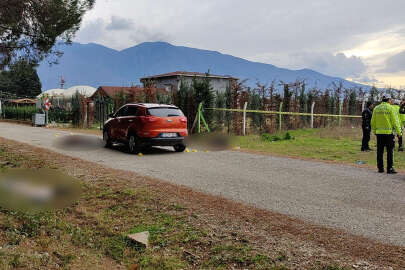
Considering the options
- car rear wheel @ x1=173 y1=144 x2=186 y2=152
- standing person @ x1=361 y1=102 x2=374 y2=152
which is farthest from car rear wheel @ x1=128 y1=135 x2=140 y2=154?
standing person @ x1=361 y1=102 x2=374 y2=152

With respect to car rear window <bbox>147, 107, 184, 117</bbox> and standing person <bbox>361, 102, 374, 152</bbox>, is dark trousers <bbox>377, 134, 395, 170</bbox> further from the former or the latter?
car rear window <bbox>147, 107, 184, 117</bbox>

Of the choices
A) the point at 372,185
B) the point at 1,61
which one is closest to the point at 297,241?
the point at 372,185

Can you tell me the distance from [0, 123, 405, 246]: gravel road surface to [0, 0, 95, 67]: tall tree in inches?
171

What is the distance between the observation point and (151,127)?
1277 cm

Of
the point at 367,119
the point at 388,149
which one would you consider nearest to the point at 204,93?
the point at 367,119

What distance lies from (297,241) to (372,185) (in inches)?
170

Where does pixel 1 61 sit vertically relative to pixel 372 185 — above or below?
above

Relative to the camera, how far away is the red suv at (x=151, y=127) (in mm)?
12797

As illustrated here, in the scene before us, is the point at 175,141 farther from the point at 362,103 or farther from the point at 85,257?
the point at 362,103

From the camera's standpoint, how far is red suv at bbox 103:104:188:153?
42.0ft

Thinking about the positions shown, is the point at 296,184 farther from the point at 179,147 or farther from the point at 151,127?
the point at 179,147

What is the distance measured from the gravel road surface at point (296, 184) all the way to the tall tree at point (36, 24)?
4.33m

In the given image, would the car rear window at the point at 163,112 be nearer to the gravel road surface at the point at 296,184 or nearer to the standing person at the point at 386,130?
the gravel road surface at the point at 296,184

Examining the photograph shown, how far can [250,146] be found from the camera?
1653cm
